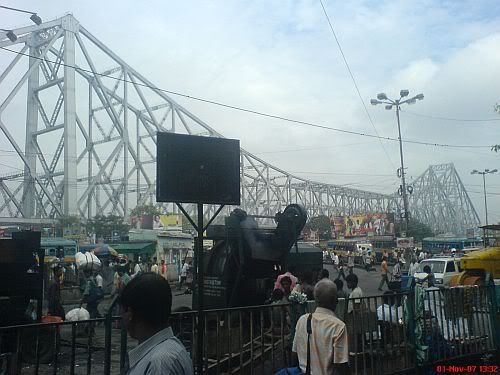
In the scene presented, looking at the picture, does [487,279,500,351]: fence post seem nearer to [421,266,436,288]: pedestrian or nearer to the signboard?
[421,266,436,288]: pedestrian

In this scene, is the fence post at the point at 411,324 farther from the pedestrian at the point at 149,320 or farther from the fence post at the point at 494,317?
the pedestrian at the point at 149,320

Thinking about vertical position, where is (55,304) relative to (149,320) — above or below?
below

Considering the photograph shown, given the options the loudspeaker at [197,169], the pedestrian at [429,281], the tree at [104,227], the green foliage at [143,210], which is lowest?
the pedestrian at [429,281]

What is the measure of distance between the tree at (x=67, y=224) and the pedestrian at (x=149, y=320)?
150 feet

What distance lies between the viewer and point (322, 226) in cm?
7075

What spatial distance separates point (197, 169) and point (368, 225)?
68.4 m

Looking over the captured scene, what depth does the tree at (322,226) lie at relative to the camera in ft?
224

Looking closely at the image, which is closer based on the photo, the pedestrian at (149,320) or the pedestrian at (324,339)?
the pedestrian at (149,320)

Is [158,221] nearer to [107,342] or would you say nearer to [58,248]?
[58,248]

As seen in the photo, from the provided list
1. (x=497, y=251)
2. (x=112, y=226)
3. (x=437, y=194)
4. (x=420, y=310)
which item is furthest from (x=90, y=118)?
(x=437, y=194)

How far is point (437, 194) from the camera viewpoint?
138 m

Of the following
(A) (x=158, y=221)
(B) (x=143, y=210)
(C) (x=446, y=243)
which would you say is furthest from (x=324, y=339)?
(B) (x=143, y=210)

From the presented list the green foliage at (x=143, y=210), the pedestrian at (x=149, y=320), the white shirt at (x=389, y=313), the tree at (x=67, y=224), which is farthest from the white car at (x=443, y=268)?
the green foliage at (x=143, y=210)

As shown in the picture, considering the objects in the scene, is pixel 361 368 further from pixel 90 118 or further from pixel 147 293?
pixel 90 118
